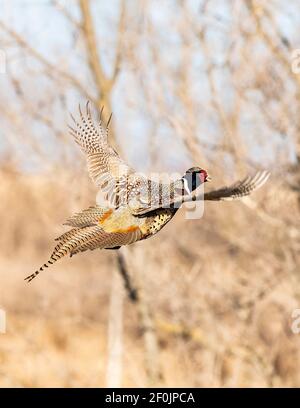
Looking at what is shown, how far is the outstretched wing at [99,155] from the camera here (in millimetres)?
4270

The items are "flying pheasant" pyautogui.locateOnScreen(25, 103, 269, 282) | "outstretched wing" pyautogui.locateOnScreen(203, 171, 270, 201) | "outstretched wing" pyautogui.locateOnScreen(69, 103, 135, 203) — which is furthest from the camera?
"outstretched wing" pyautogui.locateOnScreen(69, 103, 135, 203)

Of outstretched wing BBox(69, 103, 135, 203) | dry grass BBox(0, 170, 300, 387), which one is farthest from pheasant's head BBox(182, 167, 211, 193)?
dry grass BBox(0, 170, 300, 387)

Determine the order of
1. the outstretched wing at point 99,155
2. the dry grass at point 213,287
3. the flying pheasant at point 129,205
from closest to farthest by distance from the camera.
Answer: the flying pheasant at point 129,205 < the outstretched wing at point 99,155 < the dry grass at point 213,287

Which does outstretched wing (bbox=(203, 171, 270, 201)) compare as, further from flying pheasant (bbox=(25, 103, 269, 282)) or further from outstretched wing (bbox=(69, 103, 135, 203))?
outstretched wing (bbox=(69, 103, 135, 203))

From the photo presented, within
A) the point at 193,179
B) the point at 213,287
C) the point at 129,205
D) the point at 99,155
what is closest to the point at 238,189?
the point at 193,179

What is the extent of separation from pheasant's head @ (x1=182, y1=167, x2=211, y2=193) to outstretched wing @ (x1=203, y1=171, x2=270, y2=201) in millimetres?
169

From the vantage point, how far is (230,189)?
3.40 meters

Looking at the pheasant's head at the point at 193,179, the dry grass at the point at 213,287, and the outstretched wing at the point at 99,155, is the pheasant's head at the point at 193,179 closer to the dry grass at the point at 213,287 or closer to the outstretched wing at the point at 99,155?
the outstretched wing at the point at 99,155

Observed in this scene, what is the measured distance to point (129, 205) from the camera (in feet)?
12.8

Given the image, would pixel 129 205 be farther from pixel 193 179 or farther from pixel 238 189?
pixel 238 189

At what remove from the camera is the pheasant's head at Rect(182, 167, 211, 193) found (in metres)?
3.54

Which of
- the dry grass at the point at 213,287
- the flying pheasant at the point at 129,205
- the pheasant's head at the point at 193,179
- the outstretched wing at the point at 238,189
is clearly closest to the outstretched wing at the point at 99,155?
the flying pheasant at the point at 129,205

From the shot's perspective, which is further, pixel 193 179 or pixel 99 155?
pixel 99 155

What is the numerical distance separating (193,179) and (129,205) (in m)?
0.44
